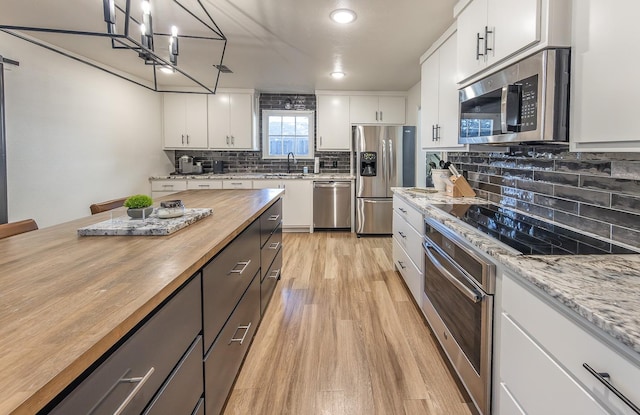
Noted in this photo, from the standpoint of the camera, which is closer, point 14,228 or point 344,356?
point 14,228

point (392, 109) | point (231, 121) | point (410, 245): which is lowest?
point (410, 245)

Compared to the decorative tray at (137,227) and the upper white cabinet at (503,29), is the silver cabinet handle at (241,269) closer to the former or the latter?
the decorative tray at (137,227)

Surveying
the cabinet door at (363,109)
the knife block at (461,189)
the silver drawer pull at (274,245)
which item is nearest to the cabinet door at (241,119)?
the cabinet door at (363,109)

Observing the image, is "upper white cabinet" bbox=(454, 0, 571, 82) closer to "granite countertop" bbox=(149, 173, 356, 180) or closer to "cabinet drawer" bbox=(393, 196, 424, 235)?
"cabinet drawer" bbox=(393, 196, 424, 235)

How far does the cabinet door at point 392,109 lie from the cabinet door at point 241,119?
6.75 ft

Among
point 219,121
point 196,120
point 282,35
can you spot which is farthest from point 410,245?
point 196,120

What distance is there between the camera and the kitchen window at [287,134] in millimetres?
5910

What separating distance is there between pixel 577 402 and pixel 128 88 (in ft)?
17.4

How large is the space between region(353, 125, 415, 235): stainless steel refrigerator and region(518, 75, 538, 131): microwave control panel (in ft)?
11.4

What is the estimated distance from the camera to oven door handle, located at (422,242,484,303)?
1.46 meters

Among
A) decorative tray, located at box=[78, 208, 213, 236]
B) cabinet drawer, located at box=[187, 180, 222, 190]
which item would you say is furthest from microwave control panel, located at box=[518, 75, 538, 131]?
cabinet drawer, located at box=[187, 180, 222, 190]

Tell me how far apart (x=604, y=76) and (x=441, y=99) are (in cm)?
179

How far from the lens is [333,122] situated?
5.59 meters

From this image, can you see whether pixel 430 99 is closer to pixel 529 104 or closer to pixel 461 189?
pixel 461 189
